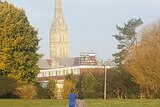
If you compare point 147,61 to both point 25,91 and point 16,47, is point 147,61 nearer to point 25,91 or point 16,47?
point 25,91

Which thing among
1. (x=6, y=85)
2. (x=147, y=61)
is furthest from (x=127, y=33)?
(x=6, y=85)

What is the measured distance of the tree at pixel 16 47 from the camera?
59.7m

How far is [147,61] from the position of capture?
63594 millimetres

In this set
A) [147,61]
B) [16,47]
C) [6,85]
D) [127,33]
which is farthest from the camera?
[127,33]

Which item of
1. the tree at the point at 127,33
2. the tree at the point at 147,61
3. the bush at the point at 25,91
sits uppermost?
the tree at the point at 127,33

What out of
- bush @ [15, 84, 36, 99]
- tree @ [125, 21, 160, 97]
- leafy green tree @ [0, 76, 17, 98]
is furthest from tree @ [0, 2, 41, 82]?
tree @ [125, 21, 160, 97]

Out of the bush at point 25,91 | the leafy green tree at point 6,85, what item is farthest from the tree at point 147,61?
the leafy green tree at point 6,85

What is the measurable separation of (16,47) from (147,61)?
17.1 meters

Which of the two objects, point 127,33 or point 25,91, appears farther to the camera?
point 127,33

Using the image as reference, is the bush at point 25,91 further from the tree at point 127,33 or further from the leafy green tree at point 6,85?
the tree at point 127,33

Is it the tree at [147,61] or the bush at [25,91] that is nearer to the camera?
the bush at [25,91]

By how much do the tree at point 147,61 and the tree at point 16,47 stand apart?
1301cm

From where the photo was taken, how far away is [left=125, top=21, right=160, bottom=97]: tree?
63094mm

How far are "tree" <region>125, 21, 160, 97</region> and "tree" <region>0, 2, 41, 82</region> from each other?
42.7 ft
